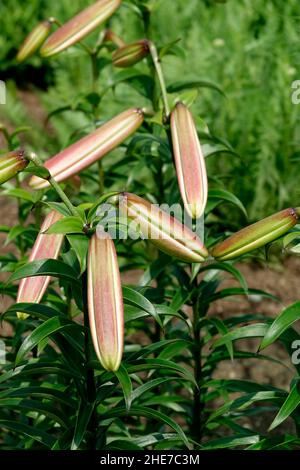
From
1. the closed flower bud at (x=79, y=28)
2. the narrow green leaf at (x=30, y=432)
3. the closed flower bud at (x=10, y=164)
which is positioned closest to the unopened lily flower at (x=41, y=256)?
the closed flower bud at (x=10, y=164)

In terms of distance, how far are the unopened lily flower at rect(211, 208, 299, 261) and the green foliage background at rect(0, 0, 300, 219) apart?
1737 mm

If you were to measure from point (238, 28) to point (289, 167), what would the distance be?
2.36ft

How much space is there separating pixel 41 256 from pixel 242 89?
7.14 ft

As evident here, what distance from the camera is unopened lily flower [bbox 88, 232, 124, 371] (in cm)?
110

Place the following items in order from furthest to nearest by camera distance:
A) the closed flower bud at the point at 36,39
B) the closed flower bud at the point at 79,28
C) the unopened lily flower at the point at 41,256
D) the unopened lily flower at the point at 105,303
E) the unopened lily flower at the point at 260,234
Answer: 1. the closed flower bud at the point at 36,39
2. the closed flower bud at the point at 79,28
3. the unopened lily flower at the point at 41,256
4. the unopened lily flower at the point at 260,234
5. the unopened lily flower at the point at 105,303

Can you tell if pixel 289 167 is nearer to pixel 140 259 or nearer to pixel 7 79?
pixel 140 259

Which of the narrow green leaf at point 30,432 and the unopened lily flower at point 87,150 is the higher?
the unopened lily flower at point 87,150

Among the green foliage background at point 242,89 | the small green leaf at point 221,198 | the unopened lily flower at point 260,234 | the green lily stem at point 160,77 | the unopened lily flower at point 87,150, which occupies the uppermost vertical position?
the green foliage background at point 242,89

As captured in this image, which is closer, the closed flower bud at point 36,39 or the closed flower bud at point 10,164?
the closed flower bud at point 10,164

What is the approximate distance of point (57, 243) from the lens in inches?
52.9

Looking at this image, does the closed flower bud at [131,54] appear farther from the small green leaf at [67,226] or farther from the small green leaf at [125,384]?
the small green leaf at [125,384]

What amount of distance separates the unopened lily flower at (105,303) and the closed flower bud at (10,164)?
157 millimetres

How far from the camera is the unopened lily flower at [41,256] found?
1.32 metres
